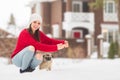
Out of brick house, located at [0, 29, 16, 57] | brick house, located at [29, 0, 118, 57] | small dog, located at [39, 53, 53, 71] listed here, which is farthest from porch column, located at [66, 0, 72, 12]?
small dog, located at [39, 53, 53, 71]

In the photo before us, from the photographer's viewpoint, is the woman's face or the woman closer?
the woman

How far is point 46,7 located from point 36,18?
26679 millimetres

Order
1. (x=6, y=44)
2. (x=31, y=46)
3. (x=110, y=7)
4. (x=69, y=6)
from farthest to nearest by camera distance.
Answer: (x=110, y=7) → (x=69, y=6) → (x=6, y=44) → (x=31, y=46)

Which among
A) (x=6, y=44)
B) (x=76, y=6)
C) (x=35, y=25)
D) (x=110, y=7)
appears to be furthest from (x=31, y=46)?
(x=110, y=7)

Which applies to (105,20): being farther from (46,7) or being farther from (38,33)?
(38,33)

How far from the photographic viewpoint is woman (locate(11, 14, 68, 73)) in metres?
5.43

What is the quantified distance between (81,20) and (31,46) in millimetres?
22335

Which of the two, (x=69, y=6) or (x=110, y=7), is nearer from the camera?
(x=69, y=6)

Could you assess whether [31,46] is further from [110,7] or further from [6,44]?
[110,7]

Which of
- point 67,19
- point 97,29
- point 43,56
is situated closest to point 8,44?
point 67,19

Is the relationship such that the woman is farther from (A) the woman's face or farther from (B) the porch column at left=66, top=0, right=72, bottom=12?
(B) the porch column at left=66, top=0, right=72, bottom=12

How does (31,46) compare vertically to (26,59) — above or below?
above

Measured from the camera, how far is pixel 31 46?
17.7 feet

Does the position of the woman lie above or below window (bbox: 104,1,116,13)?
below
